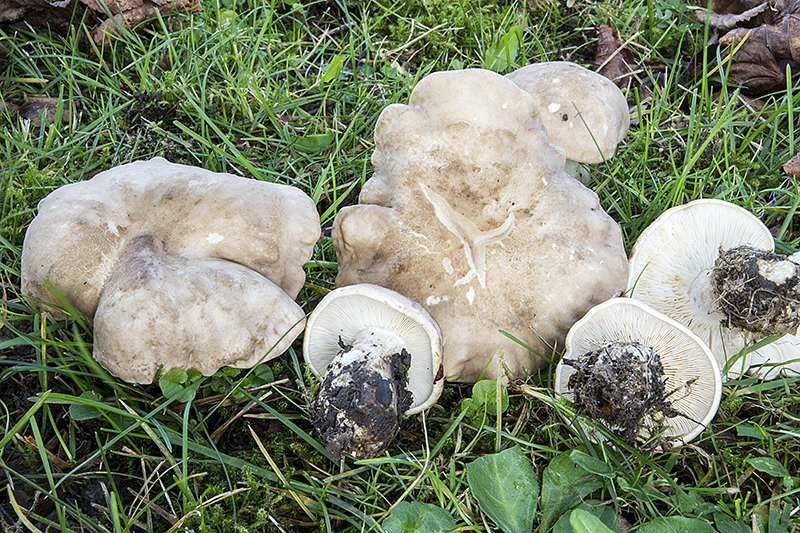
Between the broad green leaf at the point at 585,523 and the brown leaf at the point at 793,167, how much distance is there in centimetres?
252

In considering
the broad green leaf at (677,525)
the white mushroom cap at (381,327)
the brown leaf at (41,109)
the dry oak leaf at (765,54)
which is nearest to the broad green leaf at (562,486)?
the broad green leaf at (677,525)

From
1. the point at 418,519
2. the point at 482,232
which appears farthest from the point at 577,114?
the point at 418,519

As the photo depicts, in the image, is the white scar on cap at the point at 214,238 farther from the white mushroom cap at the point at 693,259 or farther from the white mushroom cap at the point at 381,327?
the white mushroom cap at the point at 693,259

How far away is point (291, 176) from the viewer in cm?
354

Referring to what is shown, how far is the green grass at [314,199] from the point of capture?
2.33m

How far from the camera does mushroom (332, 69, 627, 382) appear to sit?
104 inches

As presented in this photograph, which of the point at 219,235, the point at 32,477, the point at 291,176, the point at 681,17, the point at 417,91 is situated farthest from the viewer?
the point at 681,17

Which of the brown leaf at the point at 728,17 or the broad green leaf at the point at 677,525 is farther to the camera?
the brown leaf at the point at 728,17

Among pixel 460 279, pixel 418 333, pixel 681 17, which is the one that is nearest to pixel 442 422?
pixel 418 333

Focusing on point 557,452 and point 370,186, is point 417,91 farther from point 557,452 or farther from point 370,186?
point 557,452

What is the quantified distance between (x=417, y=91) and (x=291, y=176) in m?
1.08

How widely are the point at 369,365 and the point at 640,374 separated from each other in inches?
44.3

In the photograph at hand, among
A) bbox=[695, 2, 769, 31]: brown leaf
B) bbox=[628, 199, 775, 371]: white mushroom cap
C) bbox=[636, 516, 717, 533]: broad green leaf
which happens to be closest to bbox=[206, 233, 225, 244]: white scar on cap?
bbox=[628, 199, 775, 371]: white mushroom cap

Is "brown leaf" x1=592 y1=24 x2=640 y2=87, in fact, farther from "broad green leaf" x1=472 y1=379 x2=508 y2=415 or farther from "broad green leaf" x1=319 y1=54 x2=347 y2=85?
"broad green leaf" x1=472 y1=379 x2=508 y2=415
